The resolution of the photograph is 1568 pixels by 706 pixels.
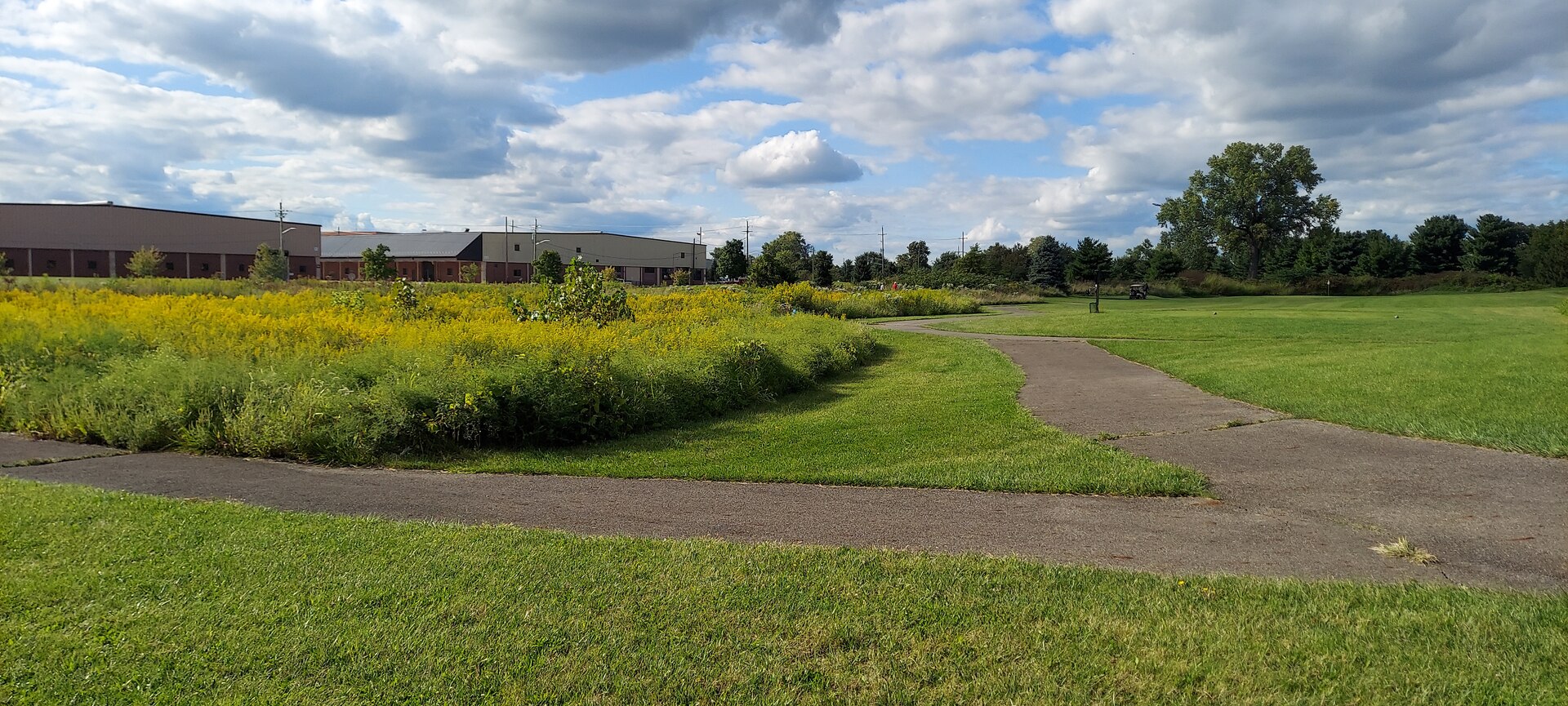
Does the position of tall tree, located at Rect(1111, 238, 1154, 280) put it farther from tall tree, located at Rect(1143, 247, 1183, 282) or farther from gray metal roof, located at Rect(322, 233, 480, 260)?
gray metal roof, located at Rect(322, 233, 480, 260)

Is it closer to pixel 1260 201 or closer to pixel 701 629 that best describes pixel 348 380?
pixel 701 629

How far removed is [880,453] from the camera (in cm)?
818

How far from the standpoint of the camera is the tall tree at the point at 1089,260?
227 ft

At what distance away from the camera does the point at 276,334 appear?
11.2m

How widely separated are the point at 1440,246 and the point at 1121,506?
84.6 meters

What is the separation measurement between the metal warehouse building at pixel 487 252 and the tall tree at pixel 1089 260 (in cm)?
5116

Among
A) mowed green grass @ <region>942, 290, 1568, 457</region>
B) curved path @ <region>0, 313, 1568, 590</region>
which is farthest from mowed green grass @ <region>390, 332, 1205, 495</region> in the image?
mowed green grass @ <region>942, 290, 1568, 457</region>

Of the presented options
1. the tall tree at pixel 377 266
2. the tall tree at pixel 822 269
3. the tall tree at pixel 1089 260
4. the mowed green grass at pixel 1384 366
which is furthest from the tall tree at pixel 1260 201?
the tall tree at pixel 377 266

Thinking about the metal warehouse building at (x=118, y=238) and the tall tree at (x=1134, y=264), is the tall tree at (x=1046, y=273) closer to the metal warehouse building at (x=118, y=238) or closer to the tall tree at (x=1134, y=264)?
the tall tree at (x=1134, y=264)

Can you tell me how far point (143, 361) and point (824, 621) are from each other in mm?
9085

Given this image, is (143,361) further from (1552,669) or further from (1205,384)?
(1205,384)

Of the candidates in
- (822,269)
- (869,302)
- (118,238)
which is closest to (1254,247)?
(822,269)

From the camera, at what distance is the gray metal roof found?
97.4m

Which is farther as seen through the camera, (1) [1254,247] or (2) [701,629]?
(1) [1254,247]
